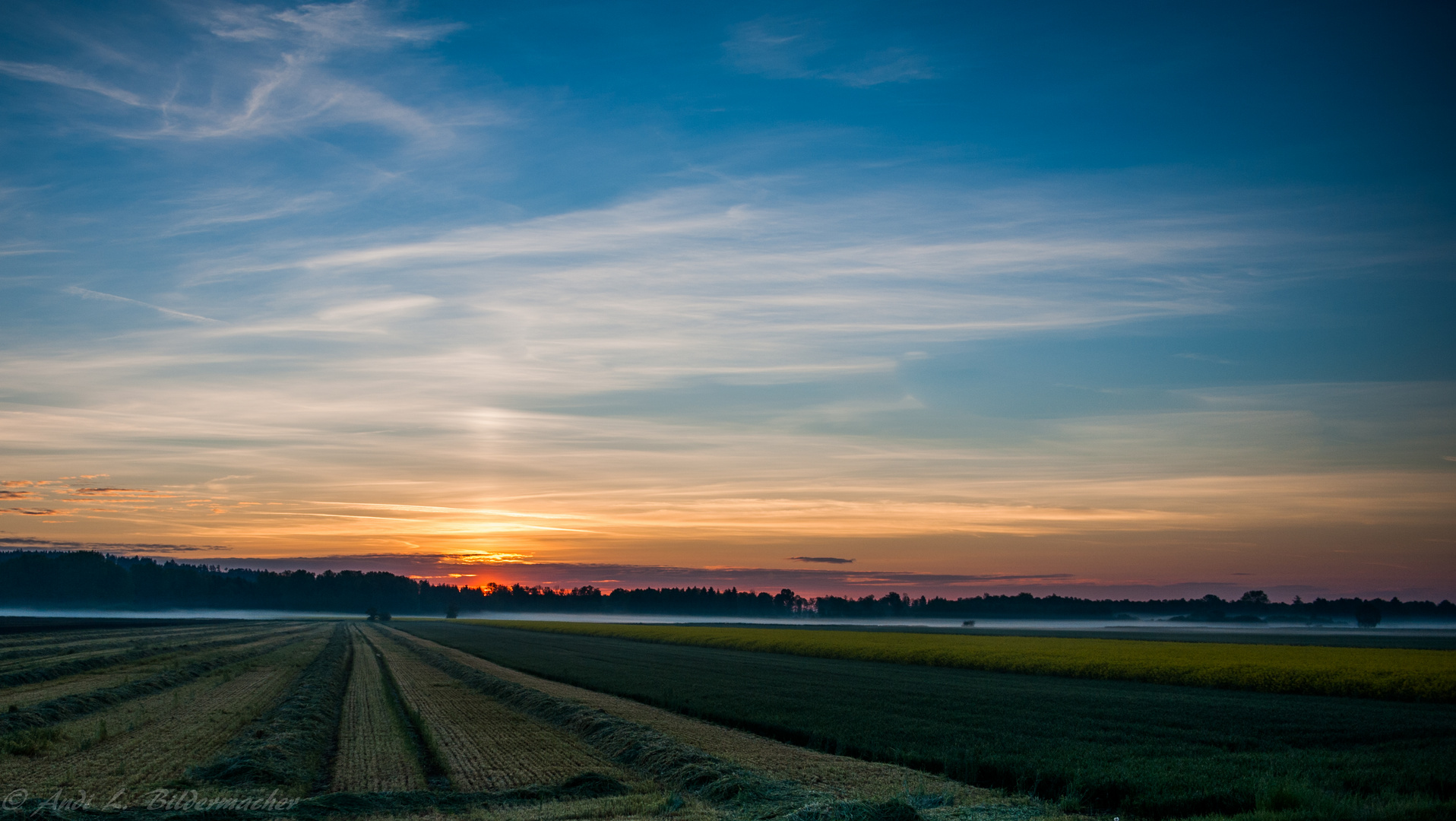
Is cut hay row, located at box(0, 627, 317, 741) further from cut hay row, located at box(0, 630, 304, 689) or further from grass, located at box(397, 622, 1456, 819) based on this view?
grass, located at box(397, 622, 1456, 819)

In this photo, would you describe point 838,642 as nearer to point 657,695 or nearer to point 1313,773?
point 657,695

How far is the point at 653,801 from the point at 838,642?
5518 cm

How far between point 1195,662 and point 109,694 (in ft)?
158

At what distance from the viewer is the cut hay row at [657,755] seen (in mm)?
15539

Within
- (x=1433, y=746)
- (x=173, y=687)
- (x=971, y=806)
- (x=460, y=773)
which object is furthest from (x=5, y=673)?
(x=1433, y=746)

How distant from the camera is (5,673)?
37062mm

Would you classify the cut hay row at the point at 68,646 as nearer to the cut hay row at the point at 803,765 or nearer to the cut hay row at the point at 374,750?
the cut hay row at the point at 374,750

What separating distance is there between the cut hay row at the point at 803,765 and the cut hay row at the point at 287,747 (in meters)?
8.30

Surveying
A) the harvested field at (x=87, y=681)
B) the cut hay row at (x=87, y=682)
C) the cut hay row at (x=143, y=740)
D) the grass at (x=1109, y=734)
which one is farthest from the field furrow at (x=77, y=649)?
the grass at (x=1109, y=734)

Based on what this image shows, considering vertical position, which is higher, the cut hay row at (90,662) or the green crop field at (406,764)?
the green crop field at (406,764)

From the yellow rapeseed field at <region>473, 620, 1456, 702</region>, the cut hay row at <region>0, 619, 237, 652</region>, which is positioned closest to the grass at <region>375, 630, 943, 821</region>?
the yellow rapeseed field at <region>473, 620, 1456, 702</region>

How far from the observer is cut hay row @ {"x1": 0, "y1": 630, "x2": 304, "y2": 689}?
120ft

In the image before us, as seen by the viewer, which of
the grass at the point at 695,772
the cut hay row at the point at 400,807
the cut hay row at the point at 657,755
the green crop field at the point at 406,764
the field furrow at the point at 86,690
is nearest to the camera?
the cut hay row at the point at 400,807

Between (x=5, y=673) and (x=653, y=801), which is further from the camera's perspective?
(x=5, y=673)
